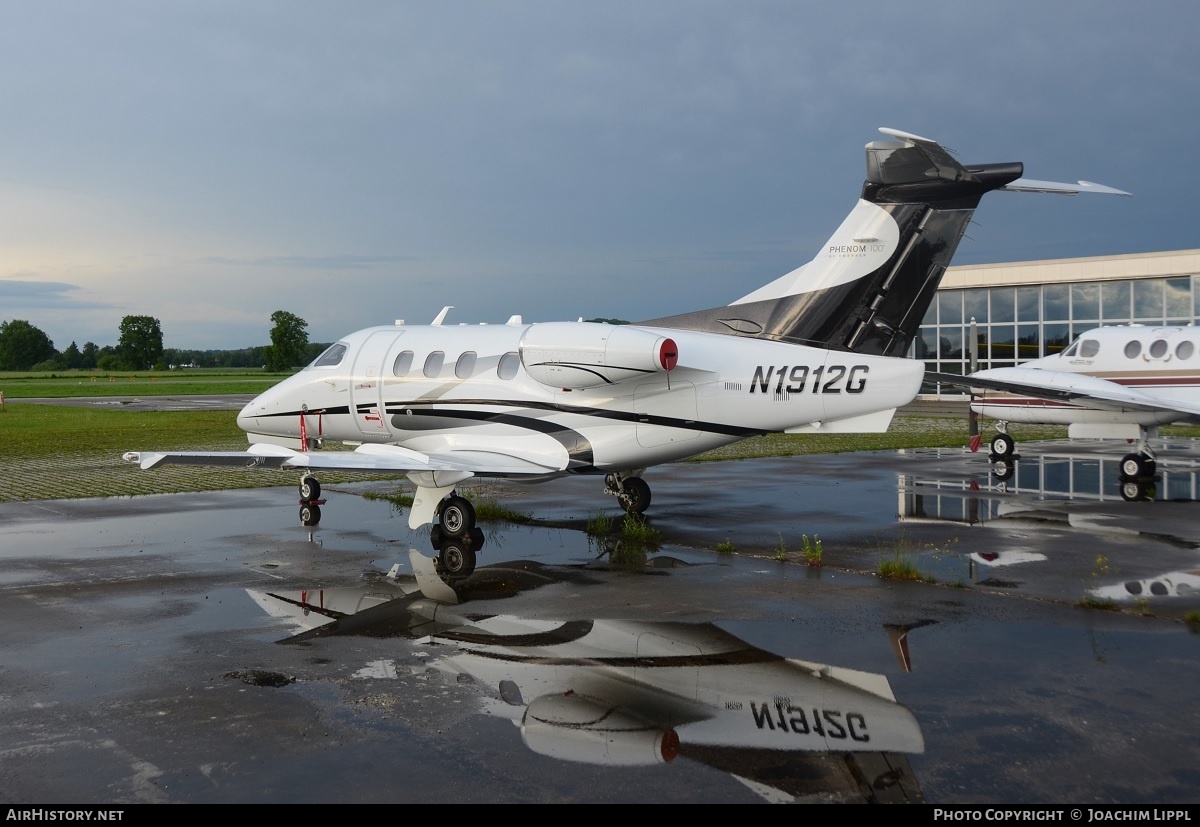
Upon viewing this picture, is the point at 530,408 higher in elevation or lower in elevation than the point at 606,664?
higher

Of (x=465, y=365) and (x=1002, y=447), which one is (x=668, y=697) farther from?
(x=1002, y=447)

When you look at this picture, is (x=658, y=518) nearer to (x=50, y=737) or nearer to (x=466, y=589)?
(x=466, y=589)

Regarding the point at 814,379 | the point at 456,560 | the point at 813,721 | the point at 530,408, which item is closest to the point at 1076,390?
the point at 814,379

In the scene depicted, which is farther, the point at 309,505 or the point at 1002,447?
the point at 1002,447

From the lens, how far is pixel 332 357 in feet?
55.4

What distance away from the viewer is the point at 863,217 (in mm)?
Answer: 13133

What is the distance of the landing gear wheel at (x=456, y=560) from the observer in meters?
12.1

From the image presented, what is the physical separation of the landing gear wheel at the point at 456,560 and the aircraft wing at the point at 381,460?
3.40ft

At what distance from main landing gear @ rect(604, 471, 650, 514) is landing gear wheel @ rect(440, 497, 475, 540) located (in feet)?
11.1

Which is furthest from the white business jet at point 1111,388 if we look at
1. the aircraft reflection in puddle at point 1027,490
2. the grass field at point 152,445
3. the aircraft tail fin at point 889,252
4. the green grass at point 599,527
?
the green grass at point 599,527

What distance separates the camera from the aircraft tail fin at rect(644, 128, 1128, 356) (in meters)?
12.8

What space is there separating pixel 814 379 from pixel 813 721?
699 cm

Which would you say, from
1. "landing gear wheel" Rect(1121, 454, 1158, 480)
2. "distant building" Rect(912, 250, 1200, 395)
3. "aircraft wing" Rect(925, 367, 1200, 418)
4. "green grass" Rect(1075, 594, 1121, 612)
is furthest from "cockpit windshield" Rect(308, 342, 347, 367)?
"distant building" Rect(912, 250, 1200, 395)

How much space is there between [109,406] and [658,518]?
45769mm
